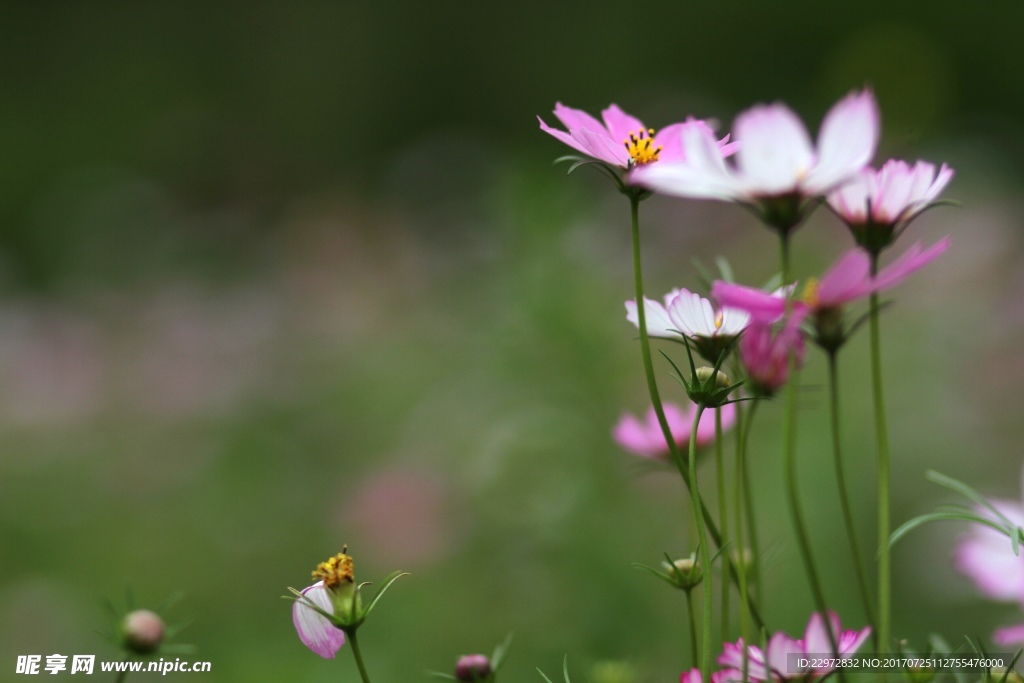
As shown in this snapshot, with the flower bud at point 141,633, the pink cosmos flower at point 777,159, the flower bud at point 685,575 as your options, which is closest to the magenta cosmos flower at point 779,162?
the pink cosmos flower at point 777,159

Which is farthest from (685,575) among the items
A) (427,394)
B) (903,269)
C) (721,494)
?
(427,394)

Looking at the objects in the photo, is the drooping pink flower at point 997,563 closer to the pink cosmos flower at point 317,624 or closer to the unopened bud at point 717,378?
the unopened bud at point 717,378

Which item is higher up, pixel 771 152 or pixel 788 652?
pixel 771 152

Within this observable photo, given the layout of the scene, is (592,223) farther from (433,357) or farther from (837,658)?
(837,658)

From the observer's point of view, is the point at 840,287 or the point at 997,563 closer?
the point at 840,287

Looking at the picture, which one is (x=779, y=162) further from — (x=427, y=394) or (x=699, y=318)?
(x=427, y=394)

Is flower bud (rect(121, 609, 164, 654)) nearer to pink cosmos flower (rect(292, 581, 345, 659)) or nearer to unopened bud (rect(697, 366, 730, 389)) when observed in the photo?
pink cosmos flower (rect(292, 581, 345, 659))
